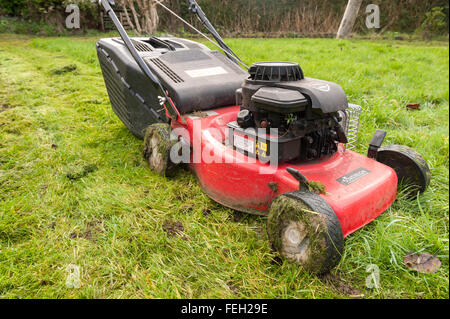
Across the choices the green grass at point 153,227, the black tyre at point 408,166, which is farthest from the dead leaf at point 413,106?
the black tyre at point 408,166

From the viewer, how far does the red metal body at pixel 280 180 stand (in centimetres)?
155

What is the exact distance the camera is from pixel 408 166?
1892 millimetres

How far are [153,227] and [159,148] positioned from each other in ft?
1.94

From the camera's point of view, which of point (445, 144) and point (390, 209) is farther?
point (445, 144)

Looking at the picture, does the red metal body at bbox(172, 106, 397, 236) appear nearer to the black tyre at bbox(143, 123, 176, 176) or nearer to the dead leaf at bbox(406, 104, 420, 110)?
the black tyre at bbox(143, 123, 176, 176)

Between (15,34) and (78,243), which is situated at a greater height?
(15,34)

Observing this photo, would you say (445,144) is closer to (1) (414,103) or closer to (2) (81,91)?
(1) (414,103)

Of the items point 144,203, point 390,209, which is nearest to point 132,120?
point 144,203

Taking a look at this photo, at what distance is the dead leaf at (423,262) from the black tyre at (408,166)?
19.4 inches

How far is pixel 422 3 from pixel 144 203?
10781mm

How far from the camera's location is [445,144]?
253 centimetres

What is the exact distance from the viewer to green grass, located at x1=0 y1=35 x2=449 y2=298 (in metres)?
1.49

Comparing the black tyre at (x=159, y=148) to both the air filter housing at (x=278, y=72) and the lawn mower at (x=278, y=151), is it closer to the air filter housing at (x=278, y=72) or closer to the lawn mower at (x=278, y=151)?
the lawn mower at (x=278, y=151)

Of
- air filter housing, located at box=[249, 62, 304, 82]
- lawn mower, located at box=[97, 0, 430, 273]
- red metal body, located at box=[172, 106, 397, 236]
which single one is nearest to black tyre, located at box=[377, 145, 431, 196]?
lawn mower, located at box=[97, 0, 430, 273]
